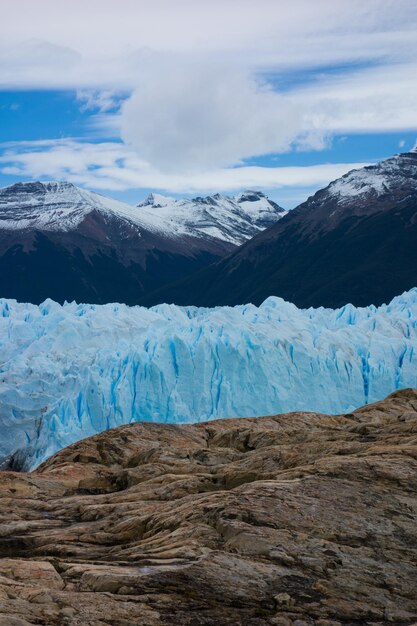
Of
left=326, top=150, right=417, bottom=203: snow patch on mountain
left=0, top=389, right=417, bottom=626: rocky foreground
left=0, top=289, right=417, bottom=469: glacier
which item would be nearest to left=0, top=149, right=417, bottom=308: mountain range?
left=326, top=150, right=417, bottom=203: snow patch on mountain

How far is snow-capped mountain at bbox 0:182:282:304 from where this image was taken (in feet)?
416

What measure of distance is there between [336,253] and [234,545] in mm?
100923

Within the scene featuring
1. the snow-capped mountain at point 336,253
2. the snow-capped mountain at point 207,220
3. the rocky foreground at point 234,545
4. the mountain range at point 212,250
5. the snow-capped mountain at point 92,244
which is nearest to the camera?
the rocky foreground at point 234,545

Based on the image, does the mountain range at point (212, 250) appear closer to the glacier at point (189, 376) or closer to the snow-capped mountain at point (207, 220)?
the snow-capped mountain at point (207, 220)

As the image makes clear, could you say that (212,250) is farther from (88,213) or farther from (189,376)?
(189,376)

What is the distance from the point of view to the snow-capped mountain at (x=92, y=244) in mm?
126750

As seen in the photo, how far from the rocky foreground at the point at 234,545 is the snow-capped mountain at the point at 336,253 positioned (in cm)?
7810

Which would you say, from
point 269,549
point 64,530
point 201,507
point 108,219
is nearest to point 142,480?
point 64,530

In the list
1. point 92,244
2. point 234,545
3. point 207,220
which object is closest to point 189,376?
point 234,545

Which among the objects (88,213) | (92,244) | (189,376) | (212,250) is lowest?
(189,376)

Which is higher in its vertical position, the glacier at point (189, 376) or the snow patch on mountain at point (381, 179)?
the snow patch on mountain at point (381, 179)

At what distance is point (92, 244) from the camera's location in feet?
461

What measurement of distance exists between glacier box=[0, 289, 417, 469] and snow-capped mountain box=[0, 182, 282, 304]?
80.0m

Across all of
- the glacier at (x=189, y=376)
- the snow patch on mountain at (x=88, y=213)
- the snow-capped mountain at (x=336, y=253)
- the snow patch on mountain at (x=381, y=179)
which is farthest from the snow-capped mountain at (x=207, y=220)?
the glacier at (x=189, y=376)
